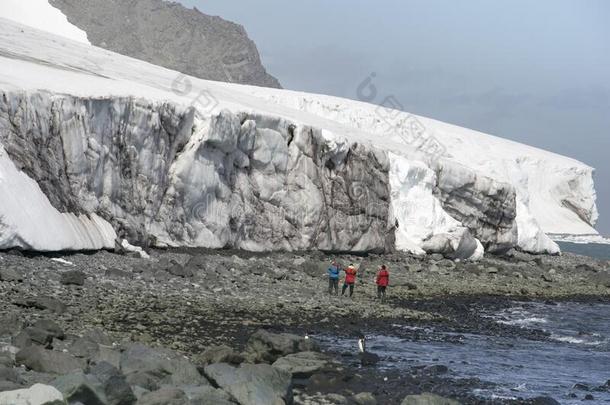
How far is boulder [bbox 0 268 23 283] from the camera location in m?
17.2

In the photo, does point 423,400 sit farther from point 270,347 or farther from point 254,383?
point 270,347

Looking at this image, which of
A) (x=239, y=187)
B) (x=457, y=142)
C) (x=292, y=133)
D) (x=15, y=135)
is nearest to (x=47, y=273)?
(x=15, y=135)

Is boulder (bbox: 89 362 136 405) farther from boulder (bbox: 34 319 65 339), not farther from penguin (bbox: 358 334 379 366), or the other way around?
penguin (bbox: 358 334 379 366)

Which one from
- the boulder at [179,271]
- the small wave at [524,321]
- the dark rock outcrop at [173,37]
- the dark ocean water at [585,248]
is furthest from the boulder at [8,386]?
the dark rock outcrop at [173,37]

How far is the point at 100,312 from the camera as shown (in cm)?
1636

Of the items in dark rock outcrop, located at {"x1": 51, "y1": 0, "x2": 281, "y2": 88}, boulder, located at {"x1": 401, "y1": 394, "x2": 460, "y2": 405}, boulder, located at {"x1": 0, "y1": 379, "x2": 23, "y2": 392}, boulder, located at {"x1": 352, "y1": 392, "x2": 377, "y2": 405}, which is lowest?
boulder, located at {"x1": 352, "y1": 392, "x2": 377, "y2": 405}

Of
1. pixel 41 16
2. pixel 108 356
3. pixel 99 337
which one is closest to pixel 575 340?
pixel 99 337

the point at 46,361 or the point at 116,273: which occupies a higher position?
the point at 116,273

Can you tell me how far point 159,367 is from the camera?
11656mm

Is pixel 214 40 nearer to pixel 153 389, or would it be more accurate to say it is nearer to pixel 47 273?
pixel 47 273

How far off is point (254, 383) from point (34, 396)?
3269 millimetres

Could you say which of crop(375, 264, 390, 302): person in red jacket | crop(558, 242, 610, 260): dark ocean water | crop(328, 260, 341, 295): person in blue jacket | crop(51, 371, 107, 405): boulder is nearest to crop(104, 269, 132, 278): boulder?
crop(328, 260, 341, 295): person in blue jacket

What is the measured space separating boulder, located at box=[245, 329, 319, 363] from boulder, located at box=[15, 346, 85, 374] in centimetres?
348

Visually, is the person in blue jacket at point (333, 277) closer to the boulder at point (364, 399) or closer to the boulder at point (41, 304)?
the boulder at point (41, 304)
